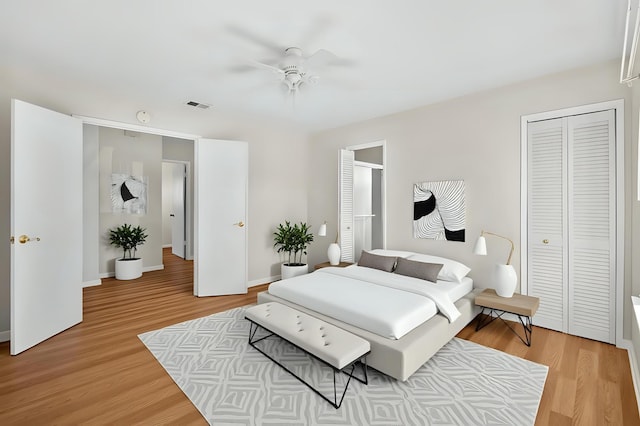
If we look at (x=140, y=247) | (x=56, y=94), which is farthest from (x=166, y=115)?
(x=140, y=247)

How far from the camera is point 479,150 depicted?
142 inches

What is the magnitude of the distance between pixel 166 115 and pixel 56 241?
1965mm

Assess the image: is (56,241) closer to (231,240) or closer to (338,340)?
(231,240)

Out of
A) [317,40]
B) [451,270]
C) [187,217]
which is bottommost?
[451,270]

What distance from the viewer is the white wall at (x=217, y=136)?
2.95m

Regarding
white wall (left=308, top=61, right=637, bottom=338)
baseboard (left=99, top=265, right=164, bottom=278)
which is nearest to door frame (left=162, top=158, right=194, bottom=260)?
baseboard (left=99, top=265, right=164, bottom=278)

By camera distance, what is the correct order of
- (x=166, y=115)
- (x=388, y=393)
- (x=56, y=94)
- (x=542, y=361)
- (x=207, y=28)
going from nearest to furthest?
(x=388, y=393), (x=207, y=28), (x=542, y=361), (x=56, y=94), (x=166, y=115)

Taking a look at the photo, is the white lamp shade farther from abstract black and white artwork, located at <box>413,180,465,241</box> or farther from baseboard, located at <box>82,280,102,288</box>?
baseboard, located at <box>82,280,102,288</box>

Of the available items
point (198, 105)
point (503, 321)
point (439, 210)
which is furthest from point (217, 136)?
point (503, 321)

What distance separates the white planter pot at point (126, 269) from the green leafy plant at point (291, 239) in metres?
2.49

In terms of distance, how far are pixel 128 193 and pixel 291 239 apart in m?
3.24

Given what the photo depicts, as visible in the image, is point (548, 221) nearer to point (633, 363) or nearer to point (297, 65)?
point (633, 363)

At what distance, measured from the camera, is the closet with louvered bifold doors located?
2844 mm

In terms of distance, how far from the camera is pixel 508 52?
2.67m
